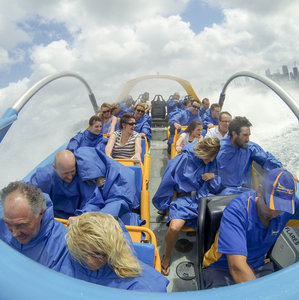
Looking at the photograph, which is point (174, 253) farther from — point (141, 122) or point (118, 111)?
point (118, 111)

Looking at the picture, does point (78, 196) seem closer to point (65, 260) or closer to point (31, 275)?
point (65, 260)

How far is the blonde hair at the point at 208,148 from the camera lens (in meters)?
1.74

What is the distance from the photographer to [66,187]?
153 cm

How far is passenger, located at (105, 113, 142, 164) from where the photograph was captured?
252 centimetres

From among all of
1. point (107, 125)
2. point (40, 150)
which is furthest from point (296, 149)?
point (40, 150)

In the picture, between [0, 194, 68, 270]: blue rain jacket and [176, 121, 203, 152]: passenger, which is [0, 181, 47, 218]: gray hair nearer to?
[0, 194, 68, 270]: blue rain jacket

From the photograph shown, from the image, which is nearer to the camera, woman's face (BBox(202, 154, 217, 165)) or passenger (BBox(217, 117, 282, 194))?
woman's face (BBox(202, 154, 217, 165))

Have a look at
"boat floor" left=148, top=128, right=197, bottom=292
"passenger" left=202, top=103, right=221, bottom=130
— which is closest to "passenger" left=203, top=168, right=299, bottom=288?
"boat floor" left=148, top=128, right=197, bottom=292

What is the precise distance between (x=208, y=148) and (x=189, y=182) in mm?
304

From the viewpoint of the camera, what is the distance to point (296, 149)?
5645 mm

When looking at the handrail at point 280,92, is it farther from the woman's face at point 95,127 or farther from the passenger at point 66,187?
the woman's face at point 95,127

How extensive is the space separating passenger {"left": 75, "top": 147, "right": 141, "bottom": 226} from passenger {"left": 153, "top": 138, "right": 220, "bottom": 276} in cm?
34

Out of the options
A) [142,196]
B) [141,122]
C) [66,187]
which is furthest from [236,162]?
[141,122]

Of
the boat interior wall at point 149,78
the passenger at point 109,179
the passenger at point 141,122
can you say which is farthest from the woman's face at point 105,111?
the boat interior wall at point 149,78
